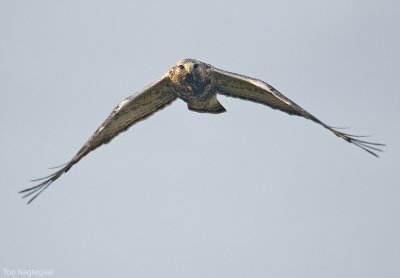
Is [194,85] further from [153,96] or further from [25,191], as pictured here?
[25,191]

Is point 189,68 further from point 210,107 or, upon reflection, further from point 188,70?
point 210,107

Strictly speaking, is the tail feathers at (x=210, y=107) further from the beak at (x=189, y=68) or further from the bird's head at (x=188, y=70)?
the beak at (x=189, y=68)

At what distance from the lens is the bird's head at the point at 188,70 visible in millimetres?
31375

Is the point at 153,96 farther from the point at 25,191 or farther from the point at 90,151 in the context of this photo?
the point at 25,191

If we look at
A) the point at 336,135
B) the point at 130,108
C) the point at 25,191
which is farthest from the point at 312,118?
the point at 25,191

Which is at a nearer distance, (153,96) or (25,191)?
(25,191)

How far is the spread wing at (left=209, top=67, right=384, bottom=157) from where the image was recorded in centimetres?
3027

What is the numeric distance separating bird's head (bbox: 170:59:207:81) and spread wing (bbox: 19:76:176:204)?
533mm

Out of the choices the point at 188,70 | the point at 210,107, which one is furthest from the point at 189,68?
the point at 210,107

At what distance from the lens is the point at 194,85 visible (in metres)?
31.6

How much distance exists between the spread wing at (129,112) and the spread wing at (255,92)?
1.53 metres

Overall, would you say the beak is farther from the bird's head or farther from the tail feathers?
the tail feathers

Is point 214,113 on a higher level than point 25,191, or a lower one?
higher

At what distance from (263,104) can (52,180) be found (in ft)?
21.5
